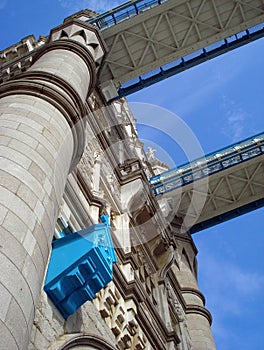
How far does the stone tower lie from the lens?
561 centimetres

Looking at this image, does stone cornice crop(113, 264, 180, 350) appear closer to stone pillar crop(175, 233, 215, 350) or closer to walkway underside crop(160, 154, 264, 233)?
stone pillar crop(175, 233, 215, 350)

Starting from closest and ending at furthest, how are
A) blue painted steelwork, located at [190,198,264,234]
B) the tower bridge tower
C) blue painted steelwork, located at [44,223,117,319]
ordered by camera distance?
the tower bridge tower, blue painted steelwork, located at [44,223,117,319], blue painted steelwork, located at [190,198,264,234]

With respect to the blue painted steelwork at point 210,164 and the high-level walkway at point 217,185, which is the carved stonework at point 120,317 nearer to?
the high-level walkway at point 217,185

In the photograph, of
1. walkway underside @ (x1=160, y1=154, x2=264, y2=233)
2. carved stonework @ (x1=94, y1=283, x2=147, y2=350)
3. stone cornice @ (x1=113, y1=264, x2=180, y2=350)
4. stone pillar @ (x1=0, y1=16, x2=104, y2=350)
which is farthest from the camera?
walkway underside @ (x1=160, y1=154, x2=264, y2=233)

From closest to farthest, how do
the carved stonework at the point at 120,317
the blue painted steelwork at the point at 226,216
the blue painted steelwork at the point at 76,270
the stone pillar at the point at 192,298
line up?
1. the blue painted steelwork at the point at 76,270
2. the carved stonework at the point at 120,317
3. the stone pillar at the point at 192,298
4. the blue painted steelwork at the point at 226,216

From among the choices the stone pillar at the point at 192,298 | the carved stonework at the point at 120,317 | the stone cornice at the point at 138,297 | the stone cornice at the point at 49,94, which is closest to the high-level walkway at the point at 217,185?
the stone pillar at the point at 192,298

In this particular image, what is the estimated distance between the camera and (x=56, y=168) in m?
7.28

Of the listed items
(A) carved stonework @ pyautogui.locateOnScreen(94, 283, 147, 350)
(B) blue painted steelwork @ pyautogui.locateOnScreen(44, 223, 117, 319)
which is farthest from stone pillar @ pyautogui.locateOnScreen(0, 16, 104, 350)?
(A) carved stonework @ pyautogui.locateOnScreen(94, 283, 147, 350)

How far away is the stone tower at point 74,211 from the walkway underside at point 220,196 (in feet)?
13.9

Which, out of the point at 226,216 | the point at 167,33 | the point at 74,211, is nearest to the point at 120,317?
the point at 74,211

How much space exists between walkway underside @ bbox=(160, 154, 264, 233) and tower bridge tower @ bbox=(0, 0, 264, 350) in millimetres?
394

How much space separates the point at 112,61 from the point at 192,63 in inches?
130

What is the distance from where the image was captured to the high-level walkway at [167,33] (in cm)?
1914

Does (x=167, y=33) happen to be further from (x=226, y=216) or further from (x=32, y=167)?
(x=32, y=167)
